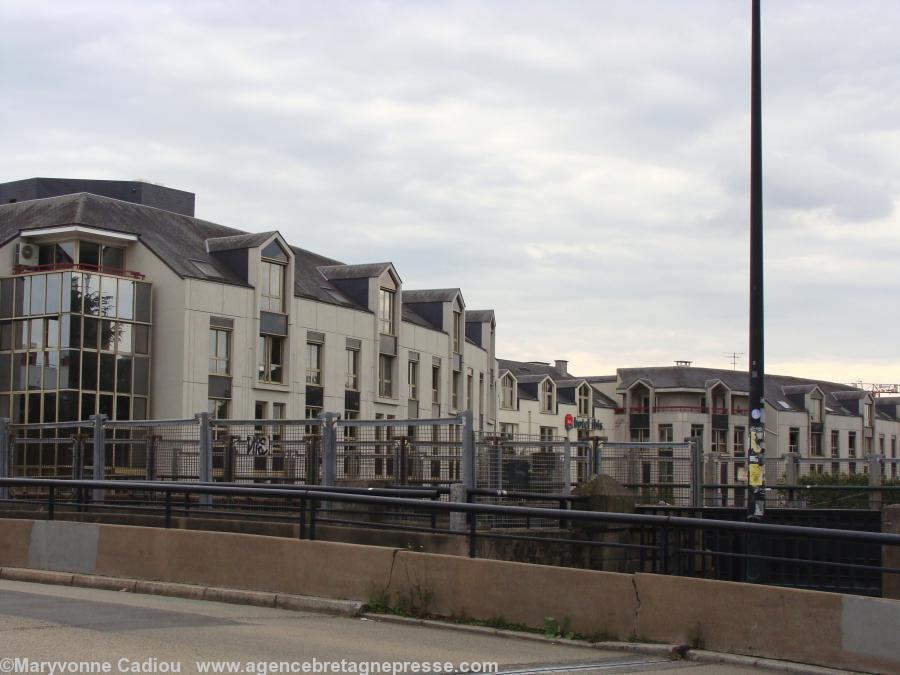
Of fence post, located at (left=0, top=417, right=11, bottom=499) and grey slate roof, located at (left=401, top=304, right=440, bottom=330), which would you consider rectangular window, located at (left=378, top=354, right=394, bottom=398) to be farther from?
fence post, located at (left=0, top=417, right=11, bottom=499)

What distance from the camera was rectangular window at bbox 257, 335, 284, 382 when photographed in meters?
53.9

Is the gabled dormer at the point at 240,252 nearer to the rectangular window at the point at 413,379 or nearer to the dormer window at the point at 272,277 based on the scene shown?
the dormer window at the point at 272,277

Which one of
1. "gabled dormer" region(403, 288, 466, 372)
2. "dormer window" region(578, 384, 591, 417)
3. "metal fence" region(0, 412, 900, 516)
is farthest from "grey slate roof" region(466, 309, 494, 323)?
"metal fence" region(0, 412, 900, 516)

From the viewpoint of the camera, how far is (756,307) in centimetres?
1672

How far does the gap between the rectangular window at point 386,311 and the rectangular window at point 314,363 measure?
4931 millimetres

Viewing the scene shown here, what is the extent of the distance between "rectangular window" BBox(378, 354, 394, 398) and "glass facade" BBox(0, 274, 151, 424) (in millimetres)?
14107

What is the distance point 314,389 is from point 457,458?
128ft

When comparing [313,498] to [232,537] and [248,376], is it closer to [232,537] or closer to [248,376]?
[232,537]

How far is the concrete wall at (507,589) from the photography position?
9.68 metres

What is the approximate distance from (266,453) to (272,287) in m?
35.4

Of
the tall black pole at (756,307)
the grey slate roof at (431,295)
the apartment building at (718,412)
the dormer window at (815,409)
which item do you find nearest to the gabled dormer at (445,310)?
the grey slate roof at (431,295)

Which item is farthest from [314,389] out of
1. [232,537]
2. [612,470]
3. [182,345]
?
[232,537]

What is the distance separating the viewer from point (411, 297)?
226 ft

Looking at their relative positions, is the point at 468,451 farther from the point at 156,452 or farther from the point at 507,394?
the point at 507,394
